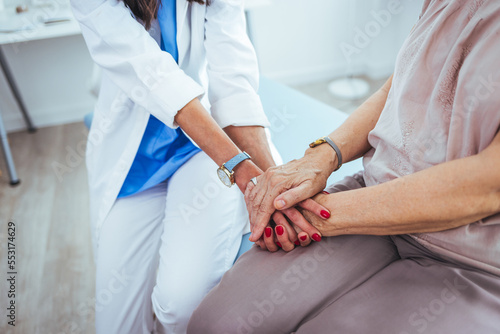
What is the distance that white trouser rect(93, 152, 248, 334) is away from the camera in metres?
1.04

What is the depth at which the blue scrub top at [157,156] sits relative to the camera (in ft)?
3.97

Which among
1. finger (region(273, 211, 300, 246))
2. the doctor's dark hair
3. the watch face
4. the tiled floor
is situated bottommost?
the tiled floor

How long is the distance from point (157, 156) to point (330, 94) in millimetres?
2155

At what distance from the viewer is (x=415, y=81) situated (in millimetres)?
834

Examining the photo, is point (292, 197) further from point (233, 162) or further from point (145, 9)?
point (145, 9)

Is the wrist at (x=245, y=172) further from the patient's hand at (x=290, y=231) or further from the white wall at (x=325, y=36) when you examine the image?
the white wall at (x=325, y=36)

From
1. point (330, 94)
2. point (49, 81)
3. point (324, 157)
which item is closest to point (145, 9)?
point (324, 157)

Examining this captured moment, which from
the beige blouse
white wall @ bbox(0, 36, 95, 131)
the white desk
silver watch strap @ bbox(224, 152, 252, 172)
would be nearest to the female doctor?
silver watch strap @ bbox(224, 152, 252, 172)

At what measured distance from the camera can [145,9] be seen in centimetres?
110

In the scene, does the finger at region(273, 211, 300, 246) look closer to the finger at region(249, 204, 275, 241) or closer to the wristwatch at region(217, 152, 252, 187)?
the finger at region(249, 204, 275, 241)

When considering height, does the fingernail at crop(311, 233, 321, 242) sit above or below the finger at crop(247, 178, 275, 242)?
above

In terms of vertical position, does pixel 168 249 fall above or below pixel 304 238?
below

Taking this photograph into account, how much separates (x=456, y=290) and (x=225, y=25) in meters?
0.92

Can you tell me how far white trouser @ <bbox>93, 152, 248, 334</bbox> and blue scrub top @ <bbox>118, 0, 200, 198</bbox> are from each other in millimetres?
27
